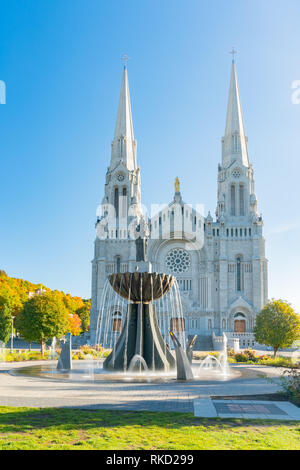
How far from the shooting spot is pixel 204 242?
55.3 meters

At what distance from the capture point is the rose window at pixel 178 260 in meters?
56.4

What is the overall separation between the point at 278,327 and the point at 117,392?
795 inches

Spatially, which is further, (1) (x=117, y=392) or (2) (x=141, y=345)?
(2) (x=141, y=345)

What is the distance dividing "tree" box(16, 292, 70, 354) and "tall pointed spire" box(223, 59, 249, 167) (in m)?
37.6

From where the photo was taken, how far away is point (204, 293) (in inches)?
2132

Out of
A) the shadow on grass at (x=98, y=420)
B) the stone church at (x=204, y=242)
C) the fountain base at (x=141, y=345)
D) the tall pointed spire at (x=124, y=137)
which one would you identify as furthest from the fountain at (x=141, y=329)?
the tall pointed spire at (x=124, y=137)

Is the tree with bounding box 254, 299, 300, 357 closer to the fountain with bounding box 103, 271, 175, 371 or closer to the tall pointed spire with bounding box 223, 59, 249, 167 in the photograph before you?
the fountain with bounding box 103, 271, 175, 371

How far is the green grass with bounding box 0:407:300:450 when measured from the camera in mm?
6332

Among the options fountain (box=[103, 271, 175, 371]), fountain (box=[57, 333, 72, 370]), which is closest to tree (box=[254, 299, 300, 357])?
fountain (box=[103, 271, 175, 371])


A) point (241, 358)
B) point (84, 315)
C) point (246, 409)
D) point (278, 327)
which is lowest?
point (241, 358)

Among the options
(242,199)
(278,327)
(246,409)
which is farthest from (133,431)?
(242,199)

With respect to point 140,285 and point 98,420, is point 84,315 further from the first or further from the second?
point 98,420

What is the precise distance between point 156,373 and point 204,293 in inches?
1513
